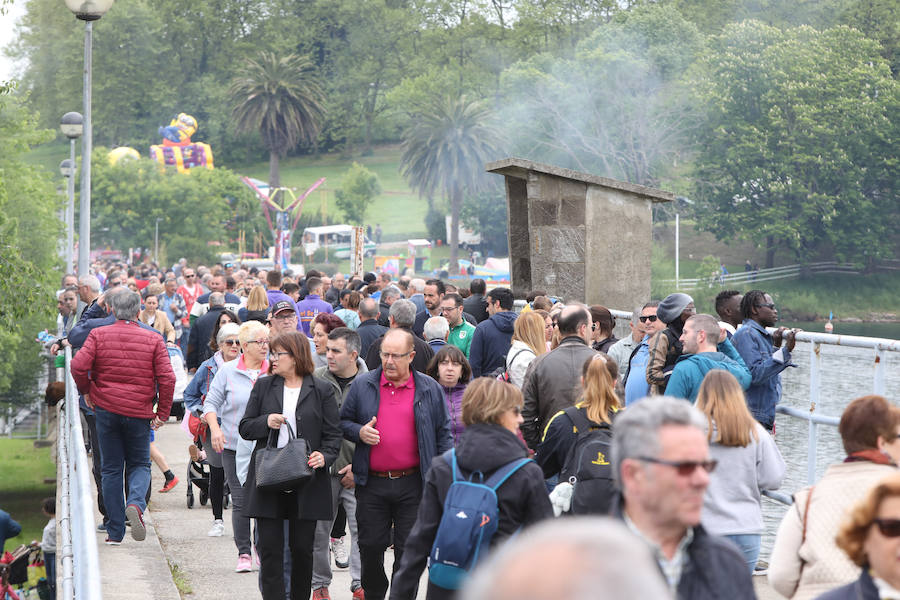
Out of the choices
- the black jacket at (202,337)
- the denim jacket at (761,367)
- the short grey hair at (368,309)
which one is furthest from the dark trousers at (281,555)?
the black jacket at (202,337)

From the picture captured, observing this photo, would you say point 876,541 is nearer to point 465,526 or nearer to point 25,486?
point 465,526

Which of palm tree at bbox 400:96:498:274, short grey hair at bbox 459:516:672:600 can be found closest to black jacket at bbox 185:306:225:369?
short grey hair at bbox 459:516:672:600

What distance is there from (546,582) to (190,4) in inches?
5298

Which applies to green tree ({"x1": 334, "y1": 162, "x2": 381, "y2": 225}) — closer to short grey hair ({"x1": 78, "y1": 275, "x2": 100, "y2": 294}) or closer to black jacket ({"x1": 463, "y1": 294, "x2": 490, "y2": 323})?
black jacket ({"x1": 463, "y1": 294, "x2": 490, "y2": 323})

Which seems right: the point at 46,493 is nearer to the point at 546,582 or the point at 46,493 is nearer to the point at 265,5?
the point at 546,582

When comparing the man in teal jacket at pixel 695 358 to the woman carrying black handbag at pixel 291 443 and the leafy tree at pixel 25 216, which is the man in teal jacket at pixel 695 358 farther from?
the leafy tree at pixel 25 216

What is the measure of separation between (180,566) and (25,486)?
98.1 ft

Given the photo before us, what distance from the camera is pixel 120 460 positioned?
890 cm

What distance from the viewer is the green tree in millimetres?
98188

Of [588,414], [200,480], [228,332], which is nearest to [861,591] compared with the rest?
[588,414]

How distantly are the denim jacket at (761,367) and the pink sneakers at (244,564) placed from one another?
12.1ft

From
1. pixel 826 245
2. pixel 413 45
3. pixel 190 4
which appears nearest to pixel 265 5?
pixel 190 4

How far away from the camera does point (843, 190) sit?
2562 inches

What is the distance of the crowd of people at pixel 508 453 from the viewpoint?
299 centimetres
